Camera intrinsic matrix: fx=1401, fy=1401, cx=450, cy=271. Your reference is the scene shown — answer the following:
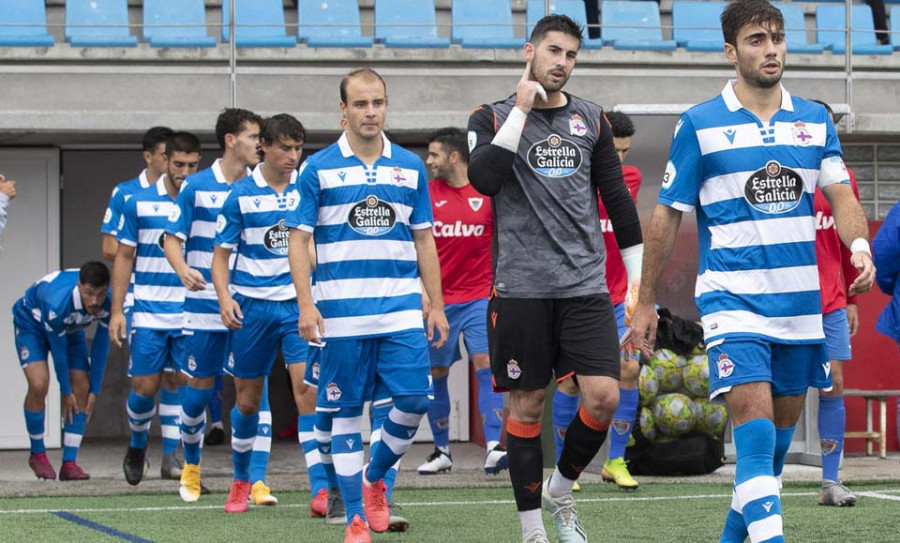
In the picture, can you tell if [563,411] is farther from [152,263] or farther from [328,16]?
[328,16]

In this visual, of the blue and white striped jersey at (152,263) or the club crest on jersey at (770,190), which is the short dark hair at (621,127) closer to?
the blue and white striped jersey at (152,263)

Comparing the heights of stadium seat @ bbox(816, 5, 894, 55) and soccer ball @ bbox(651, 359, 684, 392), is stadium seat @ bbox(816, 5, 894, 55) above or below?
above

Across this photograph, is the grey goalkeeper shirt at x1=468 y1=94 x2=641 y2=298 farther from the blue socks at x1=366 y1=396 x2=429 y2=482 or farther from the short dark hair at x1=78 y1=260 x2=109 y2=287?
the short dark hair at x1=78 y1=260 x2=109 y2=287

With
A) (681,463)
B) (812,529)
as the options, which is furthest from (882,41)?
(812,529)

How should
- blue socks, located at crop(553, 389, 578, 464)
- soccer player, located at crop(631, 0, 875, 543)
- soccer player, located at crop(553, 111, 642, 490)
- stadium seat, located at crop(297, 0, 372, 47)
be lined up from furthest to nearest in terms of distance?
stadium seat, located at crop(297, 0, 372, 47) < soccer player, located at crop(553, 111, 642, 490) < blue socks, located at crop(553, 389, 578, 464) < soccer player, located at crop(631, 0, 875, 543)

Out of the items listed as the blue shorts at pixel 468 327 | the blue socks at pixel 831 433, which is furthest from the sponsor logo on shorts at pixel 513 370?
the blue shorts at pixel 468 327

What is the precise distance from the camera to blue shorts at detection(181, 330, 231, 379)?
823cm

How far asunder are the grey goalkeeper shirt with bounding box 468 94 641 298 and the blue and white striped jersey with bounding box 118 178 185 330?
4411 mm

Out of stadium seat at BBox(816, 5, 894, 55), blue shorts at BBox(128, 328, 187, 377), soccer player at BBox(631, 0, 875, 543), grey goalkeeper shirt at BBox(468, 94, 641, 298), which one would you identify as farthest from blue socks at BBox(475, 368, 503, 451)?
stadium seat at BBox(816, 5, 894, 55)

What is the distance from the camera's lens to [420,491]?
8.86 metres

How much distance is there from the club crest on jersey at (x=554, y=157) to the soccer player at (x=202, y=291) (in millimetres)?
3188

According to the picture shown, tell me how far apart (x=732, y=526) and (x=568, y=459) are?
98 cm

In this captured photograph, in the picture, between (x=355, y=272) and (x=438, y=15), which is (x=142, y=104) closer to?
(x=438, y=15)

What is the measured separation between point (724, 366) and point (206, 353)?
4.21 m
